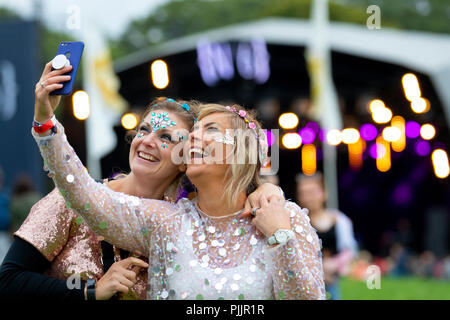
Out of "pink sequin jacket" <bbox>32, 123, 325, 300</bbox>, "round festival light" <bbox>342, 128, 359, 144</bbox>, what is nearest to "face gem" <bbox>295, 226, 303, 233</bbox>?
"pink sequin jacket" <bbox>32, 123, 325, 300</bbox>

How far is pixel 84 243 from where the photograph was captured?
2.42 m

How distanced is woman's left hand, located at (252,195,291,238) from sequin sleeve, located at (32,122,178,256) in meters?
0.36

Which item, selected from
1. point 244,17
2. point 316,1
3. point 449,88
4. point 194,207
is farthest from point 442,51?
point 244,17

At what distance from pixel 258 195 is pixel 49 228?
78 centimetres

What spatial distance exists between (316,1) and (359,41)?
351cm

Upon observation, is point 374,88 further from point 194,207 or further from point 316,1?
point 194,207

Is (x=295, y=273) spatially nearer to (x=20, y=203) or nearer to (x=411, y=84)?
(x=20, y=203)

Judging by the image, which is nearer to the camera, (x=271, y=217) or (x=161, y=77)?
(x=271, y=217)

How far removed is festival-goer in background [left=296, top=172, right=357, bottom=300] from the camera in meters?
5.09

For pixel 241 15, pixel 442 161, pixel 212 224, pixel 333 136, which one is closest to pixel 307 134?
pixel 333 136

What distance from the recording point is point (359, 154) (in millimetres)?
18438

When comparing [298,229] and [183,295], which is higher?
[298,229]

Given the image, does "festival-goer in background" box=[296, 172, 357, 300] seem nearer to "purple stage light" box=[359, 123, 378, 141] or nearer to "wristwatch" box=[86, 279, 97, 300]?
"wristwatch" box=[86, 279, 97, 300]

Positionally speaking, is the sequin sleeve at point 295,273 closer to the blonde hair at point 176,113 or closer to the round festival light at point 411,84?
the blonde hair at point 176,113
